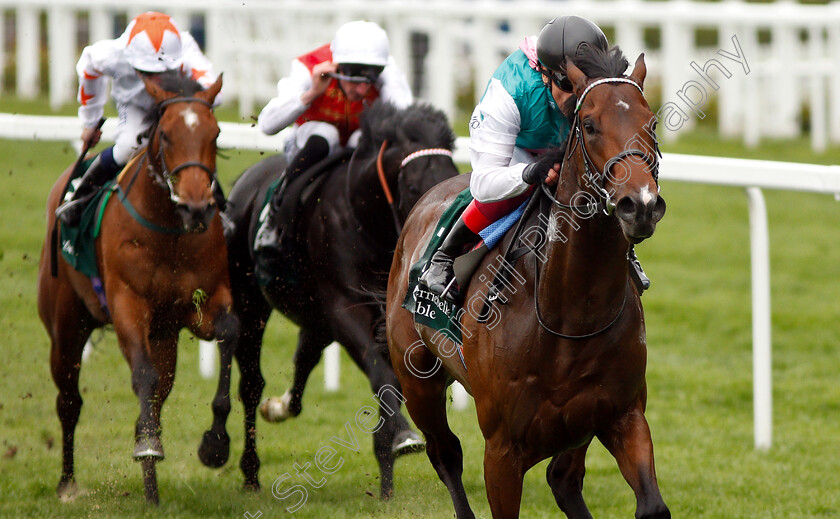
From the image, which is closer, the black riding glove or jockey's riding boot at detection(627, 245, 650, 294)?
the black riding glove

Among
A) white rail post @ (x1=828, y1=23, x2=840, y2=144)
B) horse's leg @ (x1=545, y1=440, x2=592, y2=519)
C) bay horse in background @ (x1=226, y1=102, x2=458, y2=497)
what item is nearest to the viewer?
horse's leg @ (x1=545, y1=440, x2=592, y2=519)

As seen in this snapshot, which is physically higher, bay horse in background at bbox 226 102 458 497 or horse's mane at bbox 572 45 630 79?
horse's mane at bbox 572 45 630 79

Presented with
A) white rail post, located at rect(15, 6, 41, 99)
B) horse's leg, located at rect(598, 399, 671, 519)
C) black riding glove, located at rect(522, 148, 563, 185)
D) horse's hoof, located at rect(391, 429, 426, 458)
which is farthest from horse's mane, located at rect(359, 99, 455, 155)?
white rail post, located at rect(15, 6, 41, 99)

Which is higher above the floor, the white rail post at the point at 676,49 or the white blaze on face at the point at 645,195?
the white blaze on face at the point at 645,195

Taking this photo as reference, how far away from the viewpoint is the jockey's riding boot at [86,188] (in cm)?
526

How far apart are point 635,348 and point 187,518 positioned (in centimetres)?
222

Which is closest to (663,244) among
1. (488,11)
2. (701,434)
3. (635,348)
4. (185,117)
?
(488,11)

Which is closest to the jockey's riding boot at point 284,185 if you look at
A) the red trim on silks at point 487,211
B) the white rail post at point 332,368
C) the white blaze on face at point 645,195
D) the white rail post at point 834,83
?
the white rail post at point 332,368

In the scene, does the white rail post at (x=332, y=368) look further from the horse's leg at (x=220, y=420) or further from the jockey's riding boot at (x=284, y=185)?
the horse's leg at (x=220, y=420)

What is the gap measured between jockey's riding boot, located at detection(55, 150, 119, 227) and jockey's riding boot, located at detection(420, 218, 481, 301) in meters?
2.11

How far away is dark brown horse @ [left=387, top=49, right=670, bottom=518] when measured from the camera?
2988 mm

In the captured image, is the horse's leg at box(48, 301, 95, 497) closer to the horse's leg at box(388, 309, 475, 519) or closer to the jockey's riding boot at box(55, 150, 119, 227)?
the jockey's riding boot at box(55, 150, 119, 227)

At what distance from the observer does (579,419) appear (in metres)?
3.34

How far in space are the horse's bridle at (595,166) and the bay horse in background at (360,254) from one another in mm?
1660
